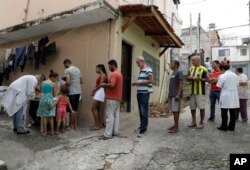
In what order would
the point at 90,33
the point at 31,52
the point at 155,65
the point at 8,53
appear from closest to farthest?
the point at 90,33 → the point at 31,52 → the point at 8,53 → the point at 155,65

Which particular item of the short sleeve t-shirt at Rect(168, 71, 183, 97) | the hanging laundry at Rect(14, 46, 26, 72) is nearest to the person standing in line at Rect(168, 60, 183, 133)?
the short sleeve t-shirt at Rect(168, 71, 183, 97)

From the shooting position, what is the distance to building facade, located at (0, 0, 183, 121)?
8.09 metres

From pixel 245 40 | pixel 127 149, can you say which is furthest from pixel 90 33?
pixel 245 40

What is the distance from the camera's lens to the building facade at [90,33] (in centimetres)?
809

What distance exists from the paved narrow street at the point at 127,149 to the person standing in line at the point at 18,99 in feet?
1.01

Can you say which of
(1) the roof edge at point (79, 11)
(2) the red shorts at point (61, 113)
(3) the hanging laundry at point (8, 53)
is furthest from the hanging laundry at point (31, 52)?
(2) the red shorts at point (61, 113)

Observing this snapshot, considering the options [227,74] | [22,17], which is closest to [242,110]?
[227,74]

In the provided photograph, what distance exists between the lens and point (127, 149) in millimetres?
5941

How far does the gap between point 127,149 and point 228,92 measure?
281cm

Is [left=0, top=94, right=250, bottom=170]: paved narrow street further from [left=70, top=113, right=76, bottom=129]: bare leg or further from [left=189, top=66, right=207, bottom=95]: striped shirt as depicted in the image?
[left=189, top=66, right=207, bottom=95]: striped shirt

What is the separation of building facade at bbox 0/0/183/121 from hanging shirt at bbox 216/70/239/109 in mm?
2541

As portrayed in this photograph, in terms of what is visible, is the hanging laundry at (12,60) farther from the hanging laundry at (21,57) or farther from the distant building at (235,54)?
the distant building at (235,54)

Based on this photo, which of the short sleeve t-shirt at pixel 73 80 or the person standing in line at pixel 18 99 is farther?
the short sleeve t-shirt at pixel 73 80

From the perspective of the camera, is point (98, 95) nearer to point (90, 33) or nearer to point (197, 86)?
point (90, 33)
